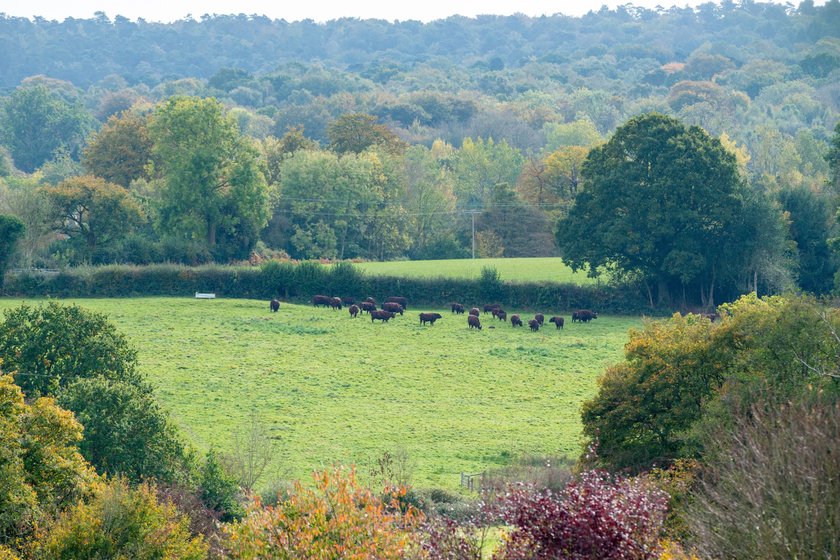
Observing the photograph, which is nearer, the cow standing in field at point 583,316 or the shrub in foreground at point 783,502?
the shrub in foreground at point 783,502

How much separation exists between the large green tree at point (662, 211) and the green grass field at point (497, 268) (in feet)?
12.4

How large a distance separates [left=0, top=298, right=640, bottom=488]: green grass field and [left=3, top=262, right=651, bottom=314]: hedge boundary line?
7.97 ft

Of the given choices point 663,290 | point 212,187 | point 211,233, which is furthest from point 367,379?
point 212,187

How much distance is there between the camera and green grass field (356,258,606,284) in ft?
224

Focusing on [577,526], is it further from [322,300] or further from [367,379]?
[322,300]

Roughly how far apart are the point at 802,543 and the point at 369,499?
596 centimetres

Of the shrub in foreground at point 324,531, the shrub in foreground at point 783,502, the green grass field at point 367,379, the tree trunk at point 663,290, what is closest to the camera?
the shrub in foreground at point 783,502

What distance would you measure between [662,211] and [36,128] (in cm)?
11600

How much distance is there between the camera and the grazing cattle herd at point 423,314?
59.3 metres

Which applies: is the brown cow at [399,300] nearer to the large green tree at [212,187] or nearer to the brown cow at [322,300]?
the brown cow at [322,300]

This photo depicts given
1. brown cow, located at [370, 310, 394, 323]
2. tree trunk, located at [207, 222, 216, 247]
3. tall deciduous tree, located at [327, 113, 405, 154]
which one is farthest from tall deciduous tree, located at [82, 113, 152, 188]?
brown cow, located at [370, 310, 394, 323]

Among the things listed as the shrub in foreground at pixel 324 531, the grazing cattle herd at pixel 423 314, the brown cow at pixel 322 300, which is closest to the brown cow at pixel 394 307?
the grazing cattle herd at pixel 423 314

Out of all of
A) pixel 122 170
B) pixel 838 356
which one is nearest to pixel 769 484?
pixel 838 356

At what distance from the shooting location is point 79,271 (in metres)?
66.3
